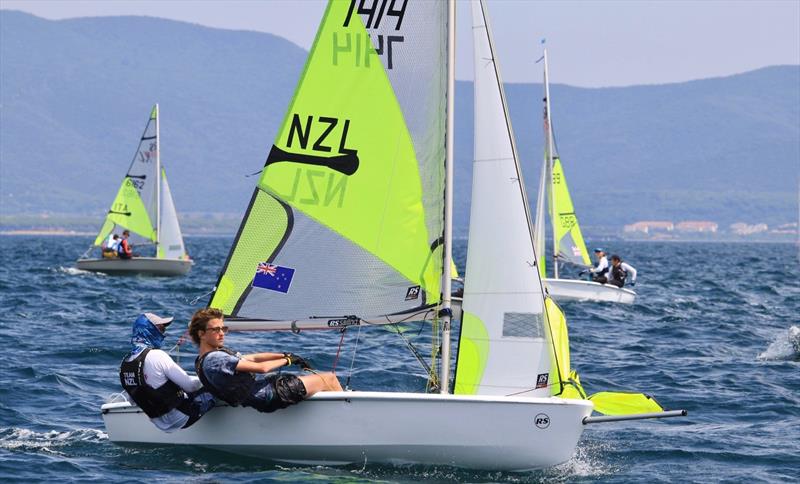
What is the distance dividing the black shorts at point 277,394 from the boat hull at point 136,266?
98.1 feet

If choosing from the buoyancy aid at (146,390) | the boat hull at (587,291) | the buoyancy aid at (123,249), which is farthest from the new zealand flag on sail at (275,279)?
the buoyancy aid at (123,249)

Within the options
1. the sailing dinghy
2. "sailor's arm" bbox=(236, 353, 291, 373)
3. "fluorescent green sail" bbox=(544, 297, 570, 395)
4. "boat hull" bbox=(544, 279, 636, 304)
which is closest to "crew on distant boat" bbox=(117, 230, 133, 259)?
"boat hull" bbox=(544, 279, 636, 304)

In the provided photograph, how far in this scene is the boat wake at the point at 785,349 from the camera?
1931 centimetres

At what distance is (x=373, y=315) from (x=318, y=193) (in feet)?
4.10

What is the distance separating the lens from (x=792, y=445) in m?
12.2

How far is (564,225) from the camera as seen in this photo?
34875mm

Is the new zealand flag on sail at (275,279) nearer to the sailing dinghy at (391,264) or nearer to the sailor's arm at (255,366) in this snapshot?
the sailing dinghy at (391,264)

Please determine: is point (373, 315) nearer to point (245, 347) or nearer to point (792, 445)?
Answer: point (792, 445)

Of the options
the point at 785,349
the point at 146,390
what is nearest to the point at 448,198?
the point at 146,390

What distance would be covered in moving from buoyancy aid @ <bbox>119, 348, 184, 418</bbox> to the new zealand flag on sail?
1.26 metres

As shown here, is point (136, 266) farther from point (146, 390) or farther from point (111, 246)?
point (146, 390)

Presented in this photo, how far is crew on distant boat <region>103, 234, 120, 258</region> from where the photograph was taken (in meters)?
40.7

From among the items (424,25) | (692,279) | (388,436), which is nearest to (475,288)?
(388,436)

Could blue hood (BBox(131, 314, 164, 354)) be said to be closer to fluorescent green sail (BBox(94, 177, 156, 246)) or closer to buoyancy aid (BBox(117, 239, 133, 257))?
buoyancy aid (BBox(117, 239, 133, 257))
